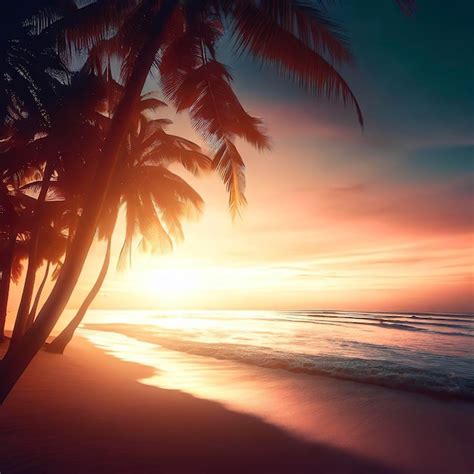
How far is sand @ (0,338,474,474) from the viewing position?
3811 mm

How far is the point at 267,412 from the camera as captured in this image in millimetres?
5887

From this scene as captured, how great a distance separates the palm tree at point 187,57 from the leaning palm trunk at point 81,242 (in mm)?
10

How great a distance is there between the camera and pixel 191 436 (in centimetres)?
468

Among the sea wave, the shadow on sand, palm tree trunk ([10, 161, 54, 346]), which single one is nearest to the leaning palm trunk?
the shadow on sand

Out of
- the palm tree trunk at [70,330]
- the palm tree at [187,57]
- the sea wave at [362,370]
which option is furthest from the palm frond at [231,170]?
the palm tree trunk at [70,330]

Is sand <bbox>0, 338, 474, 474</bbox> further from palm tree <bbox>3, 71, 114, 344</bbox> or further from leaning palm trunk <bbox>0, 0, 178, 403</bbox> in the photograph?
palm tree <bbox>3, 71, 114, 344</bbox>

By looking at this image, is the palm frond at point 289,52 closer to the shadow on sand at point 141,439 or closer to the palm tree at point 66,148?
the palm tree at point 66,148

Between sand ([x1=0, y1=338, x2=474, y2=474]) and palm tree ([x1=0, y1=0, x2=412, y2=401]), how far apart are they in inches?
44.5

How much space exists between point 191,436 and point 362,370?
22.2ft

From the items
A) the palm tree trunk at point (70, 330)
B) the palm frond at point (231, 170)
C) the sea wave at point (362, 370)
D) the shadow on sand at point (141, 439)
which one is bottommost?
the sea wave at point (362, 370)

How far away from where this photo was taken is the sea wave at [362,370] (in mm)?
8031

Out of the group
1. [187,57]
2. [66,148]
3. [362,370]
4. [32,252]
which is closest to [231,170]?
[187,57]

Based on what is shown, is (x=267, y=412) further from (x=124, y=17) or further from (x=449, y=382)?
(x=124, y=17)

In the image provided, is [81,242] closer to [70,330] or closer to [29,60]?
[29,60]
